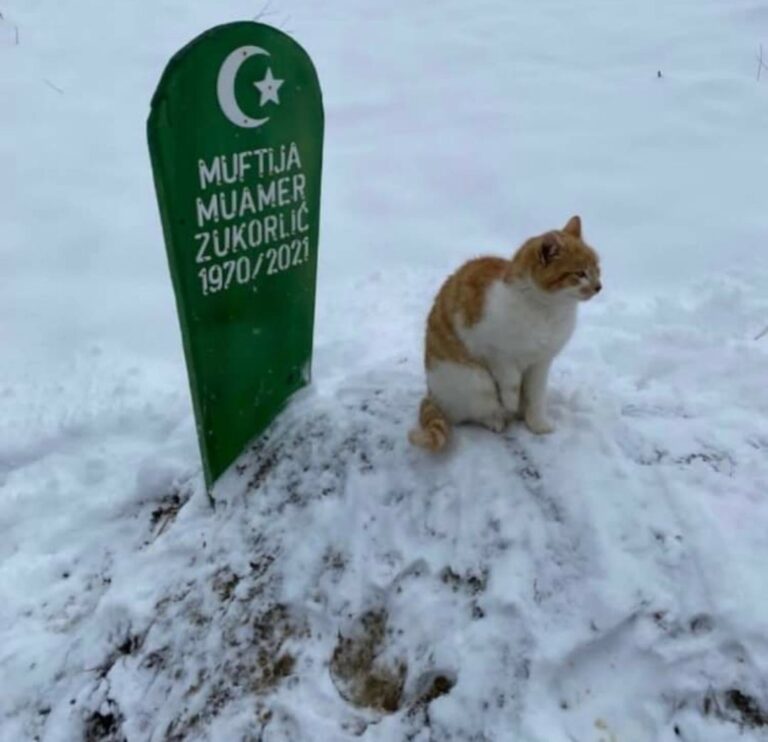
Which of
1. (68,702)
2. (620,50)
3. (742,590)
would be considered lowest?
(68,702)

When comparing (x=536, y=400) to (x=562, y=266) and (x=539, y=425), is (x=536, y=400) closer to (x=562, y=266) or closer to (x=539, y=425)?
(x=539, y=425)

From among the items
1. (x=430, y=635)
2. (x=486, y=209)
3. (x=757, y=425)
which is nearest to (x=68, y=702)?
(x=430, y=635)

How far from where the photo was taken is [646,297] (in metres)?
3.98

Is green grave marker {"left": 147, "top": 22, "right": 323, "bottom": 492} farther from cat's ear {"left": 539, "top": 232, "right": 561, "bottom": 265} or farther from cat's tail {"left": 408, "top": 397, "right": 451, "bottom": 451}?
cat's ear {"left": 539, "top": 232, "right": 561, "bottom": 265}

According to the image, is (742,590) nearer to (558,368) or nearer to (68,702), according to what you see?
(558,368)

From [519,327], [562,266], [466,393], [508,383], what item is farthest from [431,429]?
[562,266]

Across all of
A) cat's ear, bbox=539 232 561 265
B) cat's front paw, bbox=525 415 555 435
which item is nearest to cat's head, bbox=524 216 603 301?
cat's ear, bbox=539 232 561 265

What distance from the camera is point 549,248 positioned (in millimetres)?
2381

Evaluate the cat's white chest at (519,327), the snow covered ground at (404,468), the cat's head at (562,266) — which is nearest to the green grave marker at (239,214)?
the snow covered ground at (404,468)

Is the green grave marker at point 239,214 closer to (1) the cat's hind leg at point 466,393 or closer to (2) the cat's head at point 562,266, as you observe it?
(1) the cat's hind leg at point 466,393

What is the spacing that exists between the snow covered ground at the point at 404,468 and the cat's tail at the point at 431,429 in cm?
9

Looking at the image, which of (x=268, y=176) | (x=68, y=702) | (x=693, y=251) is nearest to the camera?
(x=68, y=702)

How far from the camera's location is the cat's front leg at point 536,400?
105 inches

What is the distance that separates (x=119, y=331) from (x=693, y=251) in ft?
8.80
